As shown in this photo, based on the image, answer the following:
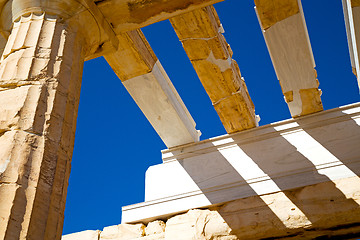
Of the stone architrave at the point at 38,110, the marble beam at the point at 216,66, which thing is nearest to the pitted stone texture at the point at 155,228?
the marble beam at the point at 216,66

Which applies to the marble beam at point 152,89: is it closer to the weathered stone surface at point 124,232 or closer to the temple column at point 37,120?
the weathered stone surface at point 124,232

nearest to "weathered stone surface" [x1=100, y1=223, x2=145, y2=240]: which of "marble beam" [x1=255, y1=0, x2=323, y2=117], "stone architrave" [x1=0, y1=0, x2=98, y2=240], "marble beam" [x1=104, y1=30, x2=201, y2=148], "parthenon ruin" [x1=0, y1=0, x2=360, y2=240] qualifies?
"parthenon ruin" [x1=0, y1=0, x2=360, y2=240]

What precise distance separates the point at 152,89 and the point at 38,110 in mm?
3362

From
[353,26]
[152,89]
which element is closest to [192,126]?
[152,89]

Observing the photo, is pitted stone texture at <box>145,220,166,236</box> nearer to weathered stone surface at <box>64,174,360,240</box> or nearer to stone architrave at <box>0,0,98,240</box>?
weathered stone surface at <box>64,174,360,240</box>

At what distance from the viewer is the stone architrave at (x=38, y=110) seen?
2.54 m

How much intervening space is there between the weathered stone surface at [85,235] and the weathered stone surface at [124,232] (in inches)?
6.1

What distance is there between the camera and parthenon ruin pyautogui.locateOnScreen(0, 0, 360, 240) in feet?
9.84

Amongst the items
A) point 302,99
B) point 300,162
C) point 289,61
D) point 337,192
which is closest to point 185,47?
point 289,61

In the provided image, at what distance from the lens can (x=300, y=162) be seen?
245 inches

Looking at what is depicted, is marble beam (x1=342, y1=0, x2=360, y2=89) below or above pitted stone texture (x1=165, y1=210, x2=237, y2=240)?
above

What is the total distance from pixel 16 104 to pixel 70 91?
51 cm

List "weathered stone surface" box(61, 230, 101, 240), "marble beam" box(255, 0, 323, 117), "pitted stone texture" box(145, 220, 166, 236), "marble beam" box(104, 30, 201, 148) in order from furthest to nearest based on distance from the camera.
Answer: "weathered stone surface" box(61, 230, 101, 240)
"pitted stone texture" box(145, 220, 166, 236)
"marble beam" box(104, 30, 201, 148)
"marble beam" box(255, 0, 323, 117)

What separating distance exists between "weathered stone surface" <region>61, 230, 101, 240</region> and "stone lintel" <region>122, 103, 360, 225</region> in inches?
23.4
